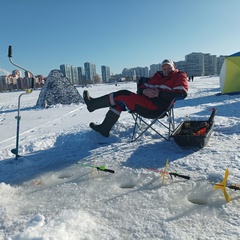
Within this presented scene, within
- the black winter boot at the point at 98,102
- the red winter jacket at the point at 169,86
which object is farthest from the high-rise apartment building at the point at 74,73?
the red winter jacket at the point at 169,86

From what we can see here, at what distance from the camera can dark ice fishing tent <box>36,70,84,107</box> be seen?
1256 cm

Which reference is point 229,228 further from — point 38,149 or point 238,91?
point 238,91

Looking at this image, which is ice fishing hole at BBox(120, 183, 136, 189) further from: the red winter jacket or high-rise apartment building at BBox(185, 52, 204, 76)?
high-rise apartment building at BBox(185, 52, 204, 76)

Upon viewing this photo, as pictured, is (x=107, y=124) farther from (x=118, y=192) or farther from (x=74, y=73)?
(x=74, y=73)

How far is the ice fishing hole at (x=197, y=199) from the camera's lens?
7.63 ft

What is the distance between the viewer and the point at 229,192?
7.91 feet

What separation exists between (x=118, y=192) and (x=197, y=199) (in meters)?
0.80

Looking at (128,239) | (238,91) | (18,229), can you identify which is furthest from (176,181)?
(238,91)

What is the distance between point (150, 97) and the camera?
169 inches

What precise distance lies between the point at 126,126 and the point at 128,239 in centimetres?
333

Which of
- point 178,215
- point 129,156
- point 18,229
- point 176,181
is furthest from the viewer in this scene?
point 129,156

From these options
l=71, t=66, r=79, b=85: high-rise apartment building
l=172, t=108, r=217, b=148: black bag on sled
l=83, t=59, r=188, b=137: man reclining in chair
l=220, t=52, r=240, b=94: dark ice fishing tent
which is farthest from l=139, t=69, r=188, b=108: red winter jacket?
l=71, t=66, r=79, b=85: high-rise apartment building

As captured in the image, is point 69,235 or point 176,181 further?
point 176,181

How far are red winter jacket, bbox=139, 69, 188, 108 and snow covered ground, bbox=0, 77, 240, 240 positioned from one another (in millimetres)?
759
